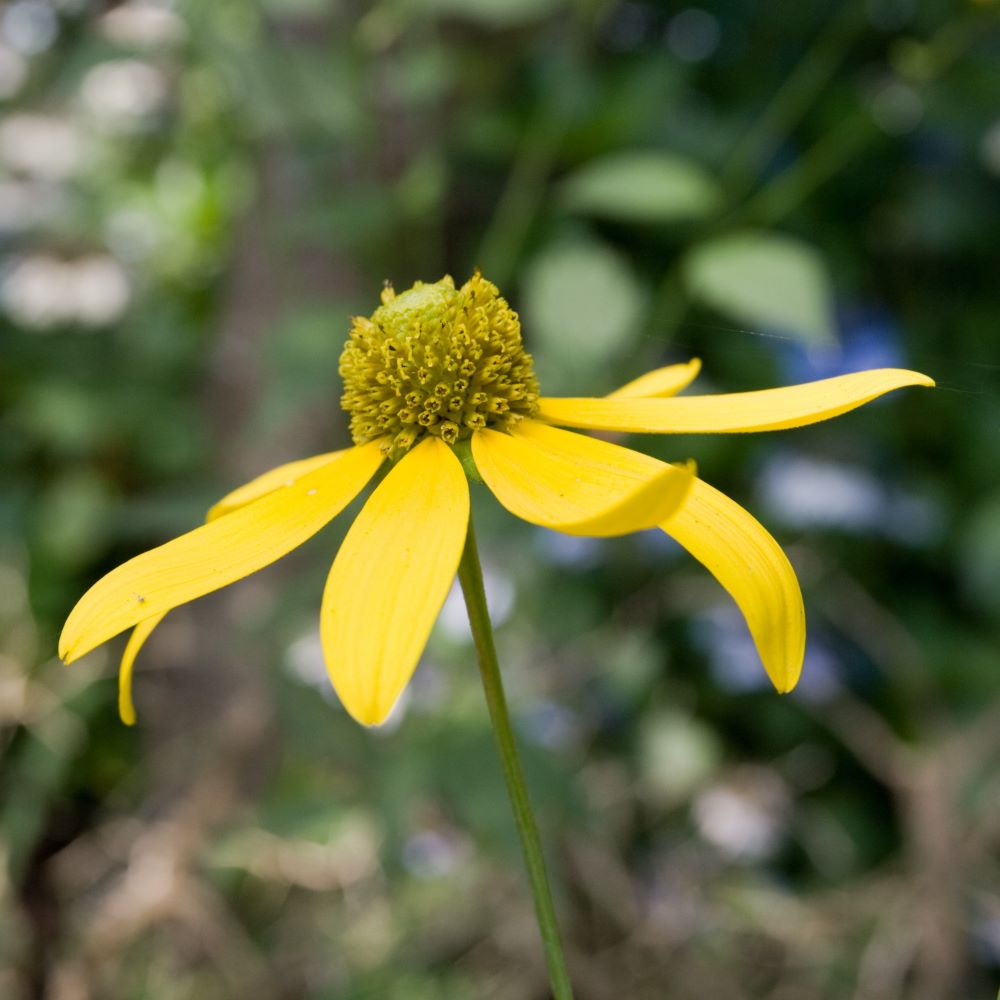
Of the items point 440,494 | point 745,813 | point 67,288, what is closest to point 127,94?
point 67,288

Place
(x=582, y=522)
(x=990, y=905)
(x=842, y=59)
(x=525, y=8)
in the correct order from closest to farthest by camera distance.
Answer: (x=582, y=522)
(x=990, y=905)
(x=525, y=8)
(x=842, y=59)

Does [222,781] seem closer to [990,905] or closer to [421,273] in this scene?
[421,273]

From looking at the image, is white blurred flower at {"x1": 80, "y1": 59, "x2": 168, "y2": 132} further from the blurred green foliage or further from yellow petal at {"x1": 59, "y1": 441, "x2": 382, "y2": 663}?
yellow petal at {"x1": 59, "y1": 441, "x2": 382, "y2": 663}

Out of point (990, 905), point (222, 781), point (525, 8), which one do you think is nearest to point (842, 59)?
point (525, 8)

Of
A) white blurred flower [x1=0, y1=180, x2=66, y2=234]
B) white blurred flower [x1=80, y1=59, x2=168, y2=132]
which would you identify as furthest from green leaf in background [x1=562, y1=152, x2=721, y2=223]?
white blurred flower [x1=0, y1=180, x2=66, y2=234]

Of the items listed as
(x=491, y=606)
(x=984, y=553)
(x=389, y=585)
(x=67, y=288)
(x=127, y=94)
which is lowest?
(x=984, y=553)

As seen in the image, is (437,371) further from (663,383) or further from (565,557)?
(565,557)
